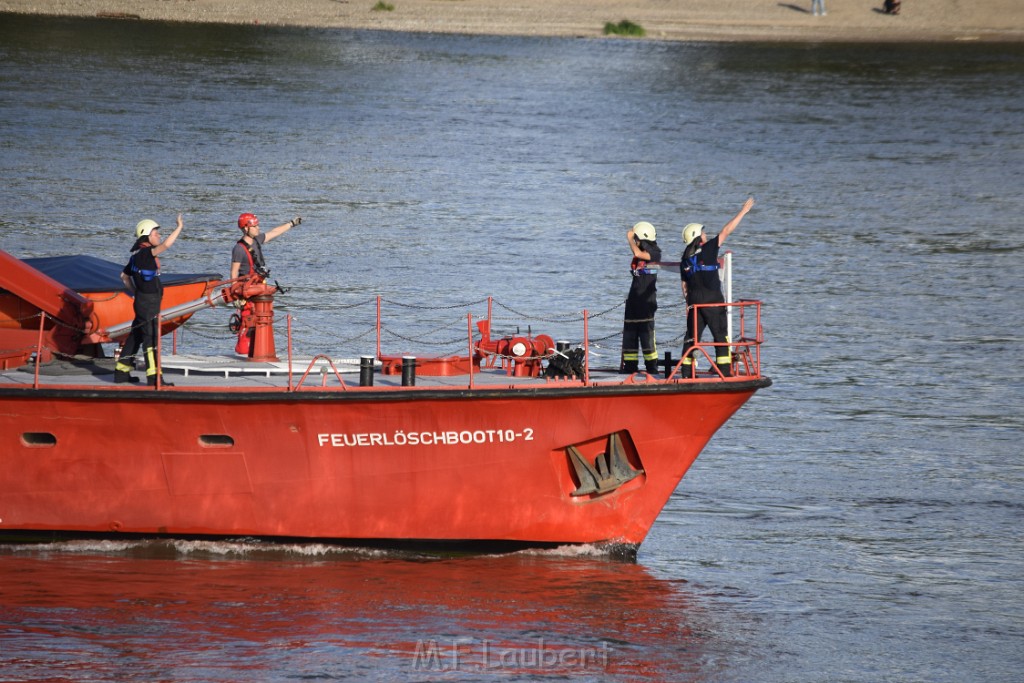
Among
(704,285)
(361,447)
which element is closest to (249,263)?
(361,447)

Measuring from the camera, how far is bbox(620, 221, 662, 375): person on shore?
700 inches

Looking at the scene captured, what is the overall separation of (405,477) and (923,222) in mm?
25046

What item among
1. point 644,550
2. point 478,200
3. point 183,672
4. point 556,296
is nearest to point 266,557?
point 183,672

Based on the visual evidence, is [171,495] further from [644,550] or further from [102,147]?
[102,147]

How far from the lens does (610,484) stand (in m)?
17.3

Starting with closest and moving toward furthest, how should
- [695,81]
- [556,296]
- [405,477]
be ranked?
1. [405,477]
2. [556,296]
3. [695,81]

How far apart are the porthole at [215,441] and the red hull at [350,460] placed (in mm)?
21

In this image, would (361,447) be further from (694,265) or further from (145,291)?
(694,265)

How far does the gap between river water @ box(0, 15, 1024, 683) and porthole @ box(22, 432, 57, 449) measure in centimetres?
131

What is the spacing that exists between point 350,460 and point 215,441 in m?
1.44

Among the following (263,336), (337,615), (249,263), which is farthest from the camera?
(263,336)

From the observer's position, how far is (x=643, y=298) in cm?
1791

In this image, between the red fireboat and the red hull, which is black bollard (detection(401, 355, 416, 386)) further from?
the red hull

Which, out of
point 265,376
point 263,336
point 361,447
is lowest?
point 361,447
